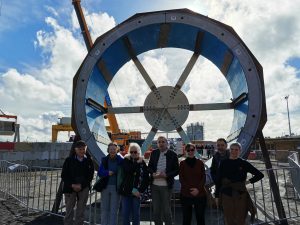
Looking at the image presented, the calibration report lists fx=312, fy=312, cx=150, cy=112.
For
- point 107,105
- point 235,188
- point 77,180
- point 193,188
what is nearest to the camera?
point 235,188

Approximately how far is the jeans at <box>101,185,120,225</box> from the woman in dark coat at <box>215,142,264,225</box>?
59.8 inches

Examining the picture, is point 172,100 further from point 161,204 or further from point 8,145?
point 8,145

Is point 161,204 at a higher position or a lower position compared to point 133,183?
lower

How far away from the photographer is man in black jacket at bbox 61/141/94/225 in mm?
4574

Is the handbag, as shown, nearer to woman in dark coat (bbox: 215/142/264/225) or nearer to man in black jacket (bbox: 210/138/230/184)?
man in black jacket (bbox: 210/138/230/184)

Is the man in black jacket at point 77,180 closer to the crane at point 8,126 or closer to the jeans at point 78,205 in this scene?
the jeans at point 78,205

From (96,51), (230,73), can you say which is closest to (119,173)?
(96,51)

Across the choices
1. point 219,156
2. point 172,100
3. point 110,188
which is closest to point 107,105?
point 172,100

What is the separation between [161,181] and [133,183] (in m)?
0.39

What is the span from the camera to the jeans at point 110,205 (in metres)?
4.42

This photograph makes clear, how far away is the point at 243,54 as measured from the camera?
6500 mm

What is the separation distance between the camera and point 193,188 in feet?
13.5

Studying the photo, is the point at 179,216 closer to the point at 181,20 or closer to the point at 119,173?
the point at 119,173

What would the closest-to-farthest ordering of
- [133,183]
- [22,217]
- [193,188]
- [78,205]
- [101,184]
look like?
[193,188] < [133,183] < [101,184] < [78,205] < [22,217]
